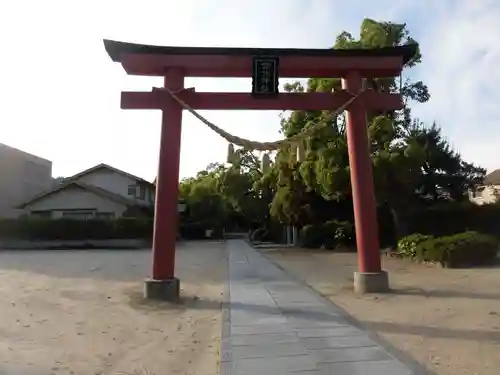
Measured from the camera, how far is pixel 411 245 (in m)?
19.5

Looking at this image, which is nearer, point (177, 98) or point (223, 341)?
point (223, 341)

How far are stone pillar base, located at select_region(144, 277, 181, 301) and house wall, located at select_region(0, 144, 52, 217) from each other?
3247 centimetres

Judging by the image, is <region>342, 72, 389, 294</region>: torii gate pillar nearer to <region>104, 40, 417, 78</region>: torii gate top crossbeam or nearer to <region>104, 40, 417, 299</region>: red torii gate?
<region>104, 40, 417, 299</region>: red torii gate

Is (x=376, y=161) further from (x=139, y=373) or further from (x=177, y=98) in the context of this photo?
(x=139, y=373)

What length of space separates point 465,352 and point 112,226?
1223 inches

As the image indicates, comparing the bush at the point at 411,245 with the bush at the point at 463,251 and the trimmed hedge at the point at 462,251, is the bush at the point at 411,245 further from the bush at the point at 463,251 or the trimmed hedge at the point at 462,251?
the bush at the point at 463,251

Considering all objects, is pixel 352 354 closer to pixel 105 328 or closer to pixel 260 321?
pixel 260 321

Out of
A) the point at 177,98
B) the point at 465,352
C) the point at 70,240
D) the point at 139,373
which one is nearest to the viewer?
the point at 139,373

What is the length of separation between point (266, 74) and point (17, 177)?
36173 millimetres

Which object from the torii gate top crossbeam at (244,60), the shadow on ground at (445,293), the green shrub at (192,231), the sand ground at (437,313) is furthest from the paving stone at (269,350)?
the green shrub at (192,231)

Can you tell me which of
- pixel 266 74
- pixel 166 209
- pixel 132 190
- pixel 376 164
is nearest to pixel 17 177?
pixel 132 190

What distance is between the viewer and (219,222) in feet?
163

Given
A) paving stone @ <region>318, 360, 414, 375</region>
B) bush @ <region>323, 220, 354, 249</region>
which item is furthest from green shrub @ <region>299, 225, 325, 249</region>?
paving stone @ <region>318, 360, 414, 375</region>

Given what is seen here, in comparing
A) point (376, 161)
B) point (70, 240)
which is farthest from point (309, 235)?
point (70, 240)
